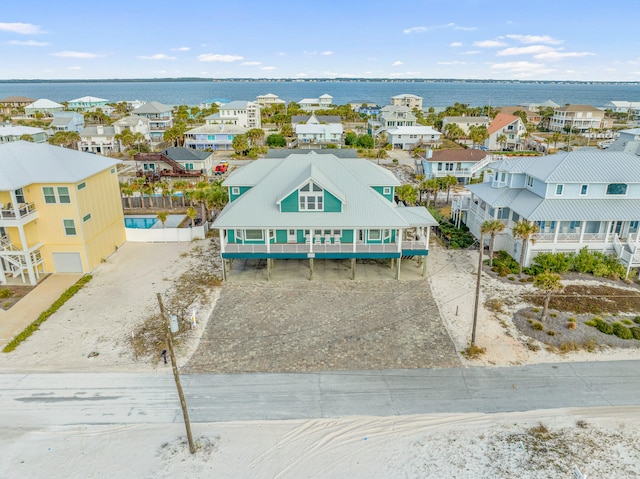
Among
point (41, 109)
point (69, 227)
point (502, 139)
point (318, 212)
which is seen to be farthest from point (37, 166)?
point (41, 109)

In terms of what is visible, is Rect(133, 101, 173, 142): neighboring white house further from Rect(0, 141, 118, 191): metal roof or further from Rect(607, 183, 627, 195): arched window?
Rect(607, 183, 627, 195): arched window

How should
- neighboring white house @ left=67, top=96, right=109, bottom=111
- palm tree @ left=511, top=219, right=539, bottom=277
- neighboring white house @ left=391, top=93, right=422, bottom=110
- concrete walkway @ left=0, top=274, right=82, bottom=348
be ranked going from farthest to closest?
1. neighboring white house @ left=391, top=93, right=422, bottom=110
2. neighboring white house @ left=67, top=96, right=109, bottom=111
3. palm tree @ left=511, top=219, right=539, bottom=277
4. concrete walkway @ left=0, top=274, right=82, bottom=348

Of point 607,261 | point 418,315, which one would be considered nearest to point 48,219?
point 418,315

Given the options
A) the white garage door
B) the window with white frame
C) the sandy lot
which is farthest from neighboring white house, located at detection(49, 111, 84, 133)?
the sandy lot

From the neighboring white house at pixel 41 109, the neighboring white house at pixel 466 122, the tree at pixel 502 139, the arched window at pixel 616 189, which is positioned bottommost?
the tree at pixel 502 139

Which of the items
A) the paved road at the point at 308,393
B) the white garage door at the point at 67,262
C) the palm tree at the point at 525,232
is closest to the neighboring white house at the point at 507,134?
the palm tree at the point at 525,232

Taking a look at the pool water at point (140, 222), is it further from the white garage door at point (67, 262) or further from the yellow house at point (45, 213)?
the white garage door at point (67, 262)

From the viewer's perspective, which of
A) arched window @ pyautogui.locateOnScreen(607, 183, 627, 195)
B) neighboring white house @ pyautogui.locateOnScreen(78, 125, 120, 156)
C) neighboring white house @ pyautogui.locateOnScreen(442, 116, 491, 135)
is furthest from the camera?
neighboring white house @ pyautogui.locateOnScreen(442, 116, 491, 135)
